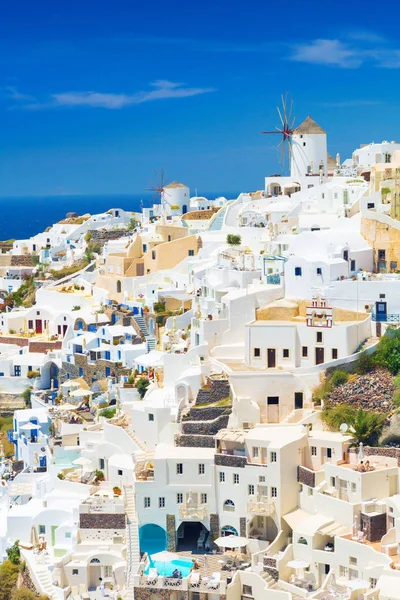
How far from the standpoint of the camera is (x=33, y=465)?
38.1 meters

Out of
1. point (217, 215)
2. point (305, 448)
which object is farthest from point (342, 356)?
point (217, 215)

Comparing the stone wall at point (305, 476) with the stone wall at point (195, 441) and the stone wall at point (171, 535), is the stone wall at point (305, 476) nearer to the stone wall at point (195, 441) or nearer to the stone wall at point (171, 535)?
the stone wall at point (195, 441)

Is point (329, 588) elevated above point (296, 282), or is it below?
below

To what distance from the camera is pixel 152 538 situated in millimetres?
31578

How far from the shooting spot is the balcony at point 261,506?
30422mm

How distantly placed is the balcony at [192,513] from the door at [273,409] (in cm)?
404

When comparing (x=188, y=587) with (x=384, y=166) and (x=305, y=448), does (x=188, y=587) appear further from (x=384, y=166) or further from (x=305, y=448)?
(x=384, y=166)

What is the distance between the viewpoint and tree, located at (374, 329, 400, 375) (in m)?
33.7

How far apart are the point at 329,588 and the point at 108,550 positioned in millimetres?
6594

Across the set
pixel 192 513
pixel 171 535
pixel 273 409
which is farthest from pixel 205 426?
pixel 171 535

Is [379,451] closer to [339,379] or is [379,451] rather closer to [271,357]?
[339,379]

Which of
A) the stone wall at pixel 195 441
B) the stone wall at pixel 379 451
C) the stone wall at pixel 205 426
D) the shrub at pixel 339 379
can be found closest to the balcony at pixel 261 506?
the stone wall at pixel 195 441

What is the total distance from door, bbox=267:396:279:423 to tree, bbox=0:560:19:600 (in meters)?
8.24

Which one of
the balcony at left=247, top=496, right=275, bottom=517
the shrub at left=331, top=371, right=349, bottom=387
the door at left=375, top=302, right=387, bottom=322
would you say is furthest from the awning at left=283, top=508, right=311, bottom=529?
the door at left=375, top=302, right=387, bottom=322
